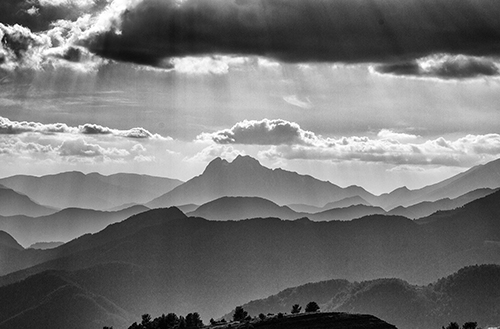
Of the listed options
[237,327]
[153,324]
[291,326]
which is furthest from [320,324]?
[153,324]

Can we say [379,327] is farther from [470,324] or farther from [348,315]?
[470,324]

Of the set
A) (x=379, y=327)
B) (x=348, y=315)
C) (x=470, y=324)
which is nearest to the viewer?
(x=379, y=327)

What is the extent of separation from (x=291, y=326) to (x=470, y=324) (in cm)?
5058

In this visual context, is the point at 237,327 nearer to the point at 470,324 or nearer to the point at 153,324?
the point at 153,324

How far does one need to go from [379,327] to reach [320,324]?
45.9ft

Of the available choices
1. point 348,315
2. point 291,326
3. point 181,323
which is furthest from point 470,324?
point 181,323

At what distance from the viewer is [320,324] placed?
155750 mm

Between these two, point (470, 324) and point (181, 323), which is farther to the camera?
point (181, 323)

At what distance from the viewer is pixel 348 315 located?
529 ft

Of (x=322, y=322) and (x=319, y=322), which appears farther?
(x=319, y=322)

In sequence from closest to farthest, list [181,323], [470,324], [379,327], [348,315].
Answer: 1. [379,327]
2. [348,315]
3. [470,324]
4. [181,323]

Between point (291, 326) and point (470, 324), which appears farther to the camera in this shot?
point (470, 324)

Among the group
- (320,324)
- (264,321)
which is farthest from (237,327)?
(320,324)

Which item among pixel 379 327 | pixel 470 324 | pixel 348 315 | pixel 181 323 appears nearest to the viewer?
pixel 379 327
